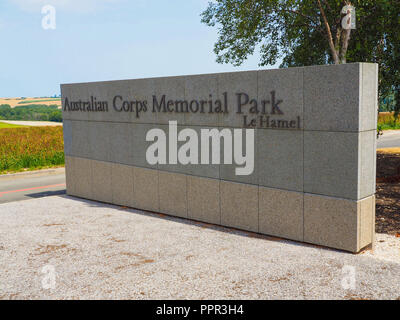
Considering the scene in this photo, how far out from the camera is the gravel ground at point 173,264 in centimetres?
585

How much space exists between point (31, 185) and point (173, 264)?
34.7 feet

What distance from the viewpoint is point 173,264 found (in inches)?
269

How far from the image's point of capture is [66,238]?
8.41 metres

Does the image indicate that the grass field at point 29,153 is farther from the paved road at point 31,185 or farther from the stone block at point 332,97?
the stone block at point 332,97

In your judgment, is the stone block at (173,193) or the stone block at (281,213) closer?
the stone block at (281,213)

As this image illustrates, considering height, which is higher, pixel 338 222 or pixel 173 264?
pixel 338 222

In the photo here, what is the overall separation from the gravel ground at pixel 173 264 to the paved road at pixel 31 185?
4473 mm

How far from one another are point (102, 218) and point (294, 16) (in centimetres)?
1193

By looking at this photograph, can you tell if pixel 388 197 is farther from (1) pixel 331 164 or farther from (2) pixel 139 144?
(2) pixel 139 144

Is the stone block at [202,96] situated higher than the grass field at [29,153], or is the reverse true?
the stone block at [202,96]

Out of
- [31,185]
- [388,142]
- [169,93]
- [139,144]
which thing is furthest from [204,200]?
[388,142]

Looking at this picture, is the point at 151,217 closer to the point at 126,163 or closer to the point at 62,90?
the point at 126,163

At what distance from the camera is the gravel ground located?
5.85 meters

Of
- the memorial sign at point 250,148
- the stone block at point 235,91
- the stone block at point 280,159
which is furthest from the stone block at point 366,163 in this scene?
the stone block at point 235,91
